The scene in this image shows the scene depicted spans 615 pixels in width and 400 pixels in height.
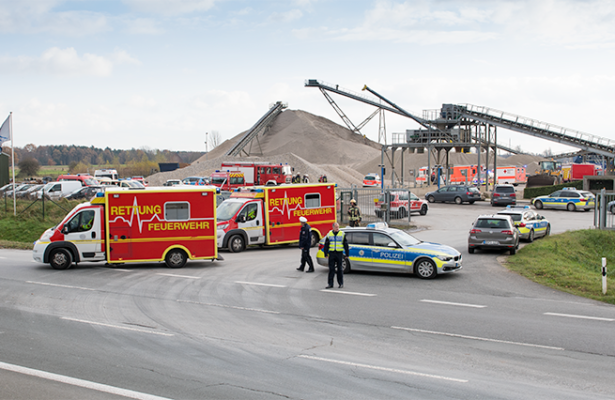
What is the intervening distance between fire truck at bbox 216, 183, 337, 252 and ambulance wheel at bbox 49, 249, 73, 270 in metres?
6.33

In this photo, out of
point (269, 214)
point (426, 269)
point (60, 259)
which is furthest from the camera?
point (269, 214)

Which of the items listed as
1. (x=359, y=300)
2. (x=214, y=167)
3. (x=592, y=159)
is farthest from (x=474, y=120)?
(x=359, y=300)

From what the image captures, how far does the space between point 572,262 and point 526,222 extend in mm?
4140

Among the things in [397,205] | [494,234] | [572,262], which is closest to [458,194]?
[397,205]

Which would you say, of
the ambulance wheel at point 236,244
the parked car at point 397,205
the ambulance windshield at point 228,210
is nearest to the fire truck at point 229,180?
the parked car at point 397,205

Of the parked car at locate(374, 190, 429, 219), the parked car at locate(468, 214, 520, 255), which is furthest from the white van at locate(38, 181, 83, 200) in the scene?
the parked car at locate(468, 214, 520, 255)

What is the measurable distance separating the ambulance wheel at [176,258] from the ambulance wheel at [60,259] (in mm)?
2991

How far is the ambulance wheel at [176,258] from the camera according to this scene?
58.0ft

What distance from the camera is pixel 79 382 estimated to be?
7051 mm

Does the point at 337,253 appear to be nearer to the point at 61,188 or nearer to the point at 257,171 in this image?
the point at 61,188

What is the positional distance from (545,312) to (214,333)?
23.3ft

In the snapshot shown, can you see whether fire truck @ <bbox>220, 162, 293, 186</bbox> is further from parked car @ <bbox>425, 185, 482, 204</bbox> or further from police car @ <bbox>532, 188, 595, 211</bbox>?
police car @ <bbox>532, 188, 595, 211</bbox>

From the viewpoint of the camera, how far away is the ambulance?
17.1 metres

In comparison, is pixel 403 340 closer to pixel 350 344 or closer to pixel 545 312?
pixel 350 344
